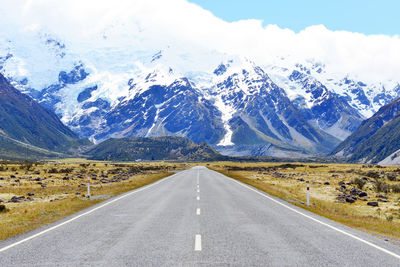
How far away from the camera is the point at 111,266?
29.3ft

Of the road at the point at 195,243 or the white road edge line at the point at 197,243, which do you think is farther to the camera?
the white road edge line at the point at 197,243

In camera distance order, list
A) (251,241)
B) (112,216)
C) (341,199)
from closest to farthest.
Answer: (251,241), (112,216), (341,199)

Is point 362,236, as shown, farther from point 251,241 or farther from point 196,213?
point 196,213

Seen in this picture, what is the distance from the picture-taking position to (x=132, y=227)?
1431 cm

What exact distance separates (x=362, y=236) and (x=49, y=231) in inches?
431

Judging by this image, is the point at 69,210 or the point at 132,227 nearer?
the point at 132,227

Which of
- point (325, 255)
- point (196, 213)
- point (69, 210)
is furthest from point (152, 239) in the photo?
point (69, 210)

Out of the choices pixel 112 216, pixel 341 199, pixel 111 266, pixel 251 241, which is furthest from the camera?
pixel 341 199

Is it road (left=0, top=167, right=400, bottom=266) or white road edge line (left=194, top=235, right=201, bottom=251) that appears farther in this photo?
white road edge line (left=194, top=235, right=201, bottom=251)

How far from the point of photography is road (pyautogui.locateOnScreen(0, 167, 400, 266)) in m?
9.49

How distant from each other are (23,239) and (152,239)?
4.16 metres

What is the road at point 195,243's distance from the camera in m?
9.49

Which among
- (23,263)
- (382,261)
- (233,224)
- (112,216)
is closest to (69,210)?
(112,216)

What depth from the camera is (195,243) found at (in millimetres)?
11398
